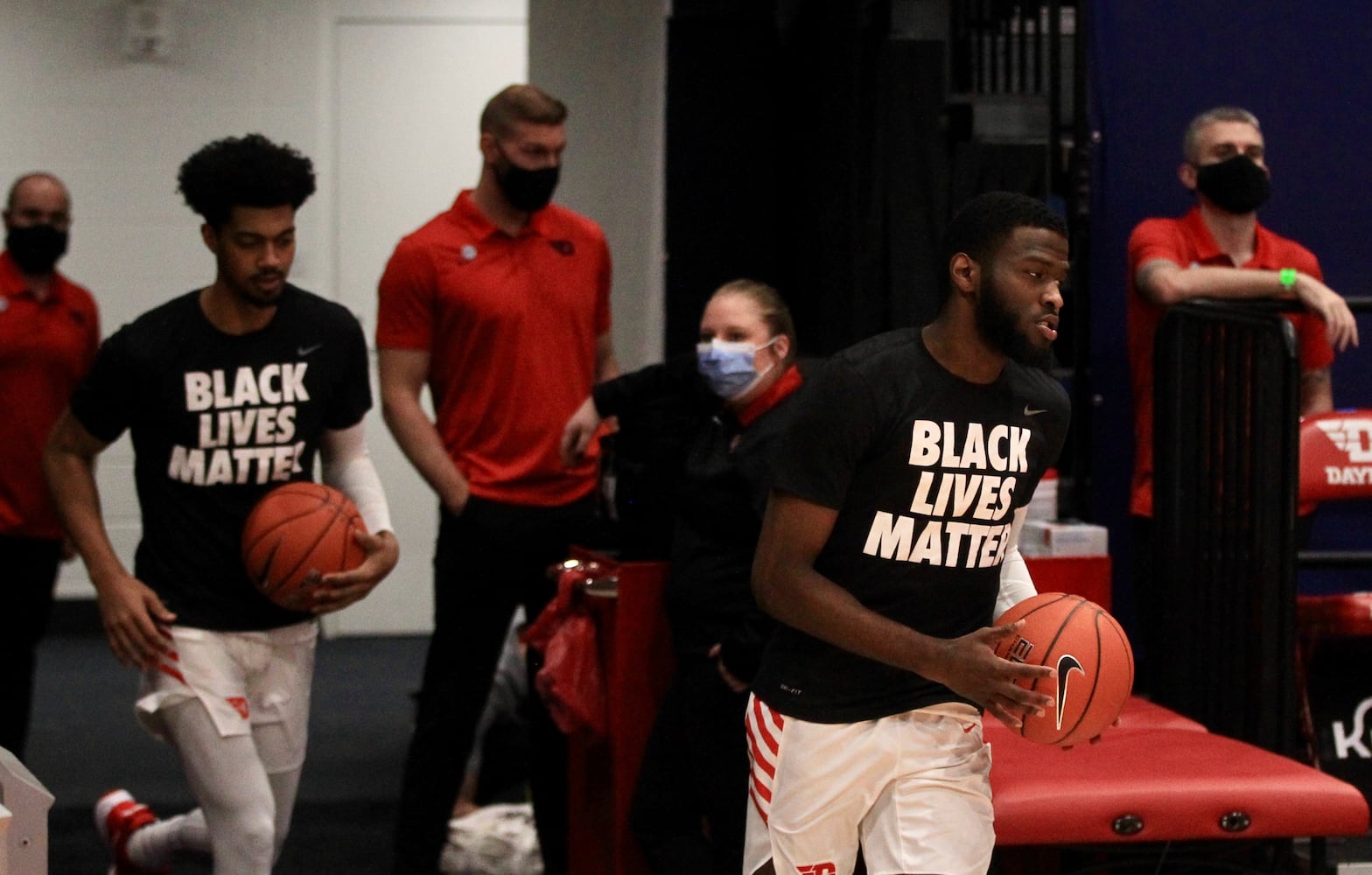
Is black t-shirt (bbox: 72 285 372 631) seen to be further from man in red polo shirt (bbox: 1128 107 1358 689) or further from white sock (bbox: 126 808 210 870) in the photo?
man in red polo shirt (bbox: 1128 107 1358 689)

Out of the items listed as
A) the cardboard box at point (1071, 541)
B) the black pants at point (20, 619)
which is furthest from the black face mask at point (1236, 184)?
the black pants at point (20, 619)

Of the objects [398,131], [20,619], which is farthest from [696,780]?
[398,131]

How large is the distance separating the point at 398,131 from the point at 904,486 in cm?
625

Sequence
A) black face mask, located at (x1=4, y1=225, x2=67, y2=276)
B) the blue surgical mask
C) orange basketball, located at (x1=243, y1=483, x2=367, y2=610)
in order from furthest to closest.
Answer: black face mask, located at (x1=4, y1=225, x2=67, y2=276) → the blue surgical mask → orange basketball, located at (x1=243, y1=483, x2=367, y2=610)

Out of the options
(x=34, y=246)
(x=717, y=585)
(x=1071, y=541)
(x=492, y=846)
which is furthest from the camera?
(x=34, y=246)

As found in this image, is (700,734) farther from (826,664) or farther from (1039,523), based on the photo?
(1039,523)

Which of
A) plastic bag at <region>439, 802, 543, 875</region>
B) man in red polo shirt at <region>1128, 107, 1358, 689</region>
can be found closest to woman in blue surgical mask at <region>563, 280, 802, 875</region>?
plastic bag at <region>439, 802, 543, 875</region>

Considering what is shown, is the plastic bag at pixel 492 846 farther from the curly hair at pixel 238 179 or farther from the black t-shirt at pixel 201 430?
the curly hair at pixel 238 179

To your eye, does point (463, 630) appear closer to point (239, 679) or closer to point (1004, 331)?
point (239, 679)

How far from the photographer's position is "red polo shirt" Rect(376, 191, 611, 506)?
442cm

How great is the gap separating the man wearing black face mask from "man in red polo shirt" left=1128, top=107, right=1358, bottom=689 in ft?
4.82

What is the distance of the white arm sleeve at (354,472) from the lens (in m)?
3.89

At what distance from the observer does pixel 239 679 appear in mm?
3643

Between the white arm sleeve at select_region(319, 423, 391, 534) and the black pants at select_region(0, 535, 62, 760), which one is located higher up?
the white arm sleeve at select_region(319, 423, 391, 534)
